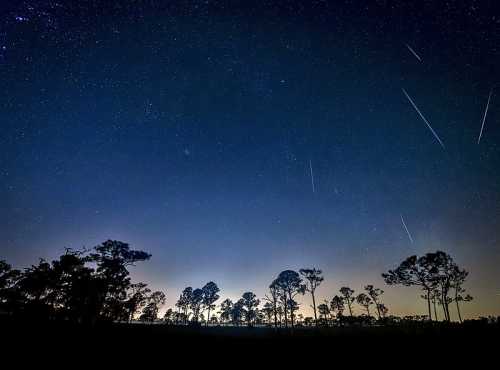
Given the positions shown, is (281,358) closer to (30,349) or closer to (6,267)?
(30,349)

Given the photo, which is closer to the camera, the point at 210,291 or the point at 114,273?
the point at 114,273

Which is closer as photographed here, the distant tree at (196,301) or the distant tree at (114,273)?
the distant tree at (114,273)

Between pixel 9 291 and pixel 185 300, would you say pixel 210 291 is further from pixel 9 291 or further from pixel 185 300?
pixel 9 291

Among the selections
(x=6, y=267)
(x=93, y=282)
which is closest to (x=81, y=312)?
(x=93, y=282)

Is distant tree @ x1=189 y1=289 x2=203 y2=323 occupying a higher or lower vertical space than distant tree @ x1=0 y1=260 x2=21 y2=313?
lower

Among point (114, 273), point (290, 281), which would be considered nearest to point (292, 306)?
point (290, 281)

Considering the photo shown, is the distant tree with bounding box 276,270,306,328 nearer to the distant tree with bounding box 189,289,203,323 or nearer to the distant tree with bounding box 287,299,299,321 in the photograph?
the distant tree with bounding box 287,299,299,321

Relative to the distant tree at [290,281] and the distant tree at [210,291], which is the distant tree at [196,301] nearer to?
the distant tree at [210,291]

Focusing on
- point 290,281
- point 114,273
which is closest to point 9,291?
point 114,273

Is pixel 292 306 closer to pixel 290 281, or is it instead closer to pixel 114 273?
pixel 290 281

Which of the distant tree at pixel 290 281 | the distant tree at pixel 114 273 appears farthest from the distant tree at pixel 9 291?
the distant tree at pixel 290 281

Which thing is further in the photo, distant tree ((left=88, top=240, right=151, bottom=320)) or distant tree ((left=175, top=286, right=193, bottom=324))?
distant tree ((left=175, top=286, right=193, bottom=324))

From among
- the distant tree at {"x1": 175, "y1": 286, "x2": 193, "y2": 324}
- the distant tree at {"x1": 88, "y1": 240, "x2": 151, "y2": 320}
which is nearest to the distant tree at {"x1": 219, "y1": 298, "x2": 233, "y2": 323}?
the distant tree at {"x1": 175, "y1": 286, "x2": 193, "y2": 324}

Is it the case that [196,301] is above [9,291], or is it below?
below
